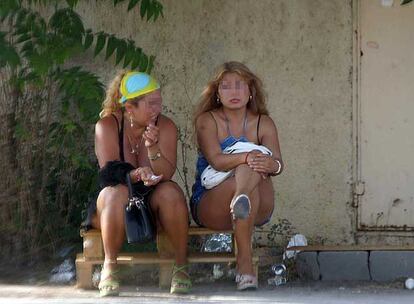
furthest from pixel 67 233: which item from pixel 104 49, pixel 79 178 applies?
pixel 104 49

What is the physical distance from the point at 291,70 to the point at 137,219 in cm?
213

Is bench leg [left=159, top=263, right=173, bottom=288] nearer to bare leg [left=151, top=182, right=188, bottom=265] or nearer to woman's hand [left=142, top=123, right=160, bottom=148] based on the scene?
bare leg [left=151, top=182, right=188, bottom=265]

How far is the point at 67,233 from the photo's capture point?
6.90m

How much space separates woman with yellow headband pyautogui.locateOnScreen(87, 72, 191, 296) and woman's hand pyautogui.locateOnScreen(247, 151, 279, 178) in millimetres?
445

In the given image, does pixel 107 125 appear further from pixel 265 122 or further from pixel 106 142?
pixel 265 122

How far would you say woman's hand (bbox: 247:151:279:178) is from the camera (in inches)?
221

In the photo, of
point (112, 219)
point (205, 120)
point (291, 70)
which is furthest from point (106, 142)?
point (291, 70)

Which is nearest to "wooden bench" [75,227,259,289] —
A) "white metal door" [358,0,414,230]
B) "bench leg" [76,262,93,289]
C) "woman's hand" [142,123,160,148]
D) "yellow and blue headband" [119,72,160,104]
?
"bench leg" [76,262,93,289]

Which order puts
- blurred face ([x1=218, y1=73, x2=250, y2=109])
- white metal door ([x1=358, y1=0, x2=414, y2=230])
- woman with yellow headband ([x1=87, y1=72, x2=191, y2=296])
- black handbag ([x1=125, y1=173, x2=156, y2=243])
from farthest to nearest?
white metal door ([x1=358, y1=0, x2=414, y2=230]) → blurred face ([x1=218, y1=73, x2=250, y2=109]) → woman with yellow headband ([x1=87, y1=72, x2=191, y2=296]) → black handbag ([x1=125, y1=173, x2=156, y2=243])

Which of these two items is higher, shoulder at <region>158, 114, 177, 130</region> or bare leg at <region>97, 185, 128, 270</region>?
shoulder at <region>158, 114, 177, 130</region>

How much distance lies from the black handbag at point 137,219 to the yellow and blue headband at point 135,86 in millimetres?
524

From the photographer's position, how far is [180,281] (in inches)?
222

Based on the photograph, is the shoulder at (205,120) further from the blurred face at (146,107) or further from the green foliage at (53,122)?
the green foliage at (53,122)

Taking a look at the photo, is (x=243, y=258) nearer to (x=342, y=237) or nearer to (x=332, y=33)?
(x=342, y=237)
